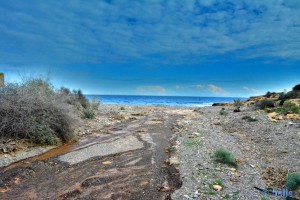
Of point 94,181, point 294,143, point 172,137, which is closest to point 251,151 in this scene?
point 294,143

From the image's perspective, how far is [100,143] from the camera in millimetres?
9547

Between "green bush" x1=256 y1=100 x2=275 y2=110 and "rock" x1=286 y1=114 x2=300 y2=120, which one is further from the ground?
"green bush" x1=256 y1=100 x2=275 y2=110

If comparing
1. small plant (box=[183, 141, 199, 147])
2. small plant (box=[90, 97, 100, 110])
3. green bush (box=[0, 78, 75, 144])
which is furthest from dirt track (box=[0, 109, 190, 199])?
small plant (box=[90, 97, 100, 110])

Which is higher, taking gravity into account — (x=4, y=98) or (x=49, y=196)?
(x=4, y=98)

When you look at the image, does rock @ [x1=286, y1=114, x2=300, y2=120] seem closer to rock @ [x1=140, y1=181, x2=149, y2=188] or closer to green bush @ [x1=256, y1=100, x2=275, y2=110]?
green bush @ [x1=256, y1=100, x2=275, y2=110]

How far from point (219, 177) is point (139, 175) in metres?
1.87

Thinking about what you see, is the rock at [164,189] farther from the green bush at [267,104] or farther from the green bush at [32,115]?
the green bush at [267,104]

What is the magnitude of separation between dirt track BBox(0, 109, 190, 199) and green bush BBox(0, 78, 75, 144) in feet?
2.90

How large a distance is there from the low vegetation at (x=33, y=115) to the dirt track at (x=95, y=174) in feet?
2.93

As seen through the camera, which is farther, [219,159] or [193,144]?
[193,144]

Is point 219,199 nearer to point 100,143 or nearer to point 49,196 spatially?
point 49,196

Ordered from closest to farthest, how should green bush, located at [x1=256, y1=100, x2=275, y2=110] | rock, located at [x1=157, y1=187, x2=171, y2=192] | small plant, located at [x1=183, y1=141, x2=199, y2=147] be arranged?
rock, located at [x1=157, y1=187, x2=171, y2=192]
small plant, located at [x1=183, y1=141, x2=199, y2=147]
green bush, located at [x1=256, y1=100, x2=275, y2=110]

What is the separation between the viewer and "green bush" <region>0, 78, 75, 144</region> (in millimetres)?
8258

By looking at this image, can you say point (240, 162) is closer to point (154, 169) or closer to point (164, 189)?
point (154, 169)
